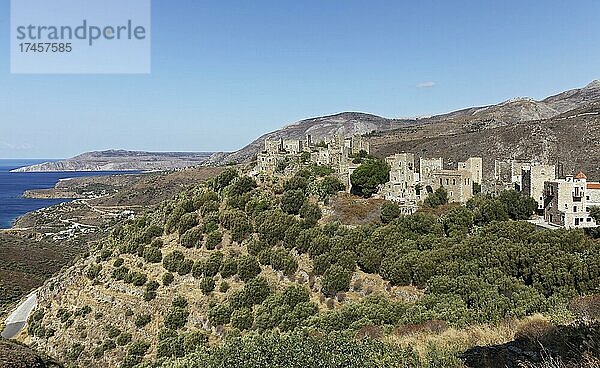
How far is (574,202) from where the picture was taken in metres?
26.4

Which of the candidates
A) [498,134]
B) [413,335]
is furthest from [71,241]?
[413,335]

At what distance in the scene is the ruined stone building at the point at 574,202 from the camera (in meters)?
26.0

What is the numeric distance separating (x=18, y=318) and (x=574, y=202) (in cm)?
3424

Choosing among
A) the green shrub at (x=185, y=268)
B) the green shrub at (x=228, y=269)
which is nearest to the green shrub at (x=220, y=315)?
the green shrub at (x=228, y=269)

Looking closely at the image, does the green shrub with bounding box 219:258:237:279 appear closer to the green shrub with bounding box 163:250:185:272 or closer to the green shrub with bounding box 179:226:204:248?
the green shrub with bounding box 163:250:185:272

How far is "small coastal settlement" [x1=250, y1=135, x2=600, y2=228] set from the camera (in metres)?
26.3

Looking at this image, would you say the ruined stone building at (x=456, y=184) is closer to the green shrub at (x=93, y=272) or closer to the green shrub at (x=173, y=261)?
the green shrub at (x=173, y=261)

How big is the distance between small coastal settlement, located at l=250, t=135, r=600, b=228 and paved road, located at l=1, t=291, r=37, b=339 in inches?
704

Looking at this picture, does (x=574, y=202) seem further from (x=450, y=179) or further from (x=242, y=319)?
(x=242, y=319)

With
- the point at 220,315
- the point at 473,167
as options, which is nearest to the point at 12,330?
the point at 220,315

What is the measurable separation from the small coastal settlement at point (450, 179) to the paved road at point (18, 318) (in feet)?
58.6

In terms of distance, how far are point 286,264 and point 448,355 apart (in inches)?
657

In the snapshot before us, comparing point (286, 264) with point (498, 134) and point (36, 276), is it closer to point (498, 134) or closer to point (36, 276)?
point (36, 276)

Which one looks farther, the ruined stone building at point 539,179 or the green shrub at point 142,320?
the ruined stone building at point 539,179
